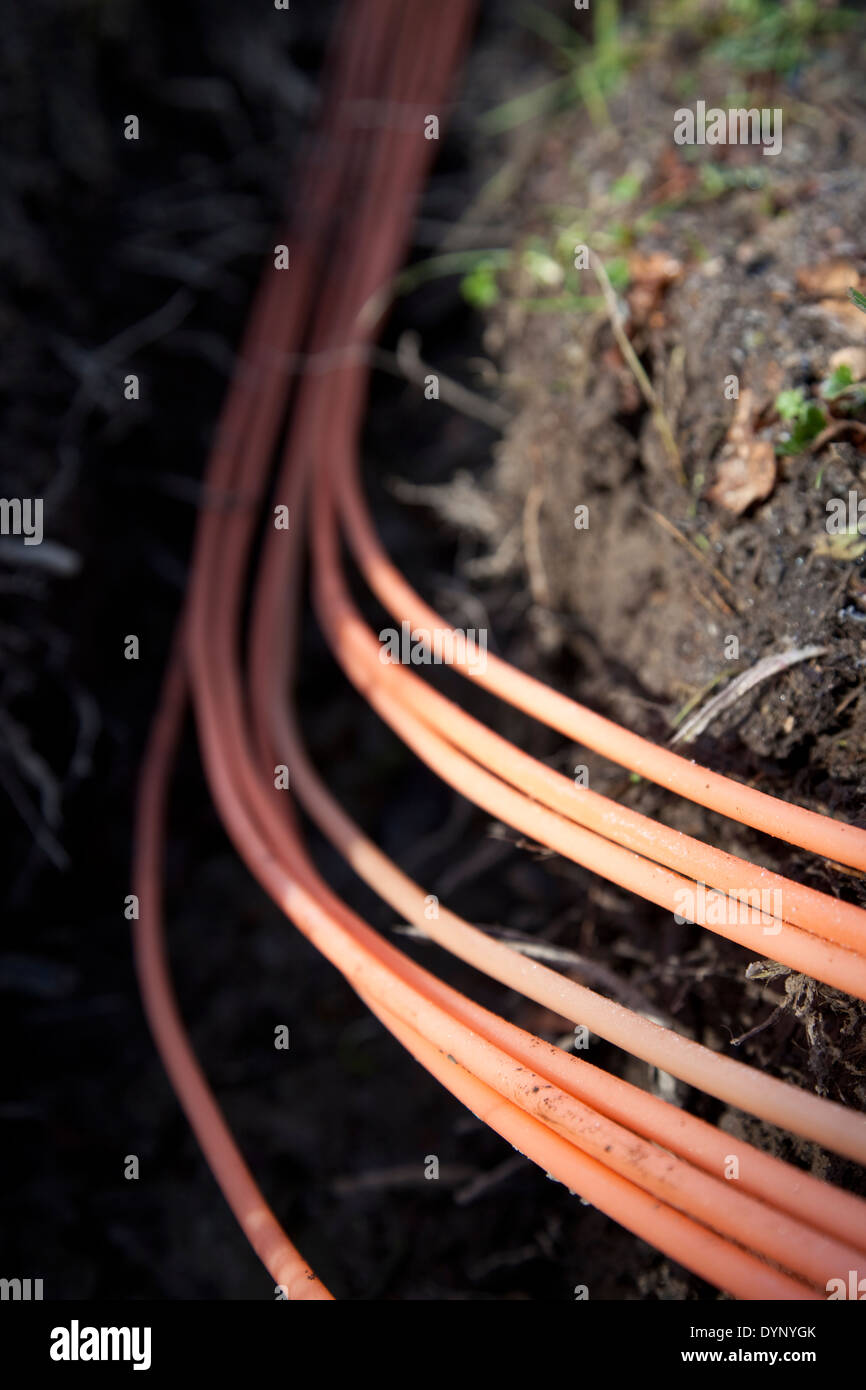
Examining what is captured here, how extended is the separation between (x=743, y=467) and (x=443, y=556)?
0.84 meters

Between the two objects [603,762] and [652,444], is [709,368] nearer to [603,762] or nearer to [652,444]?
[652,444]

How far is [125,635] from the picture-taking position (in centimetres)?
208

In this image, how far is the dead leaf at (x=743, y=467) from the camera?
4.51 feet

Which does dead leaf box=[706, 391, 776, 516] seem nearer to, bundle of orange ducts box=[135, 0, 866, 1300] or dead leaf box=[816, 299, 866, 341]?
dead leaf box=[816, 299, 866, 341]

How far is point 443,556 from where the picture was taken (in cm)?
209

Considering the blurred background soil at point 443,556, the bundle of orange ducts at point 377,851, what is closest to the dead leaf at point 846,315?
the blurred background soil at point 443,556

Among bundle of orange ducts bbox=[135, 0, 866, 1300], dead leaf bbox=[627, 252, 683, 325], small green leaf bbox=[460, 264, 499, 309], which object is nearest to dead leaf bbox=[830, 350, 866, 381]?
dead leaf bbox=[627, 252, 683, 325]

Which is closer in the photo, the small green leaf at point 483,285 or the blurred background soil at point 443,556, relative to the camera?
the blurred background soil at point 443,556

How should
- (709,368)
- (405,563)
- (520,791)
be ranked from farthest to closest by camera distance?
(405,563), (709,368), (520,791)

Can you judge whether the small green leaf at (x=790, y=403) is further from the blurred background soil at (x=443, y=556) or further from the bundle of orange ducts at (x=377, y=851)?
the bundle of orange ducts at (x=377, y=851)

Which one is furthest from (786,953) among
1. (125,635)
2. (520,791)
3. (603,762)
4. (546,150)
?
(546,150)

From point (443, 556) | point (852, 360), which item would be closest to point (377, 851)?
point (443, 556)

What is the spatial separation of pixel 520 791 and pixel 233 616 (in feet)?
2.91

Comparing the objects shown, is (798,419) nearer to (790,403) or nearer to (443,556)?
(790,403)
